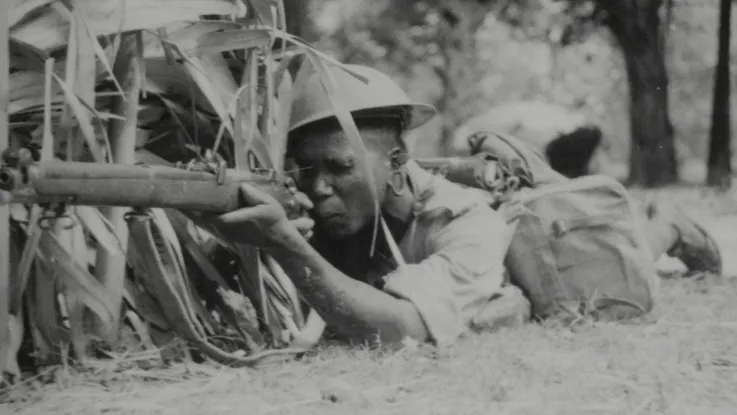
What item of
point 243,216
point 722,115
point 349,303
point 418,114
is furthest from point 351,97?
point 722,115

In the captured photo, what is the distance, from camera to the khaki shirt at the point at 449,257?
2.97 metres

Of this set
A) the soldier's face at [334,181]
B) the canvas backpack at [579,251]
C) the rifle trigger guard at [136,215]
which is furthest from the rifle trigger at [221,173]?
the canvas backpack at [579,251]

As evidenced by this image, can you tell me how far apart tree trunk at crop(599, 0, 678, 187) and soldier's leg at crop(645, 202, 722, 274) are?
9.90 meters

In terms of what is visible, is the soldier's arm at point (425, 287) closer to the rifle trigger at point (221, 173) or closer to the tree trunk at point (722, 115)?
the rifle trigger at point (221, 173)

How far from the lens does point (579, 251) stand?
12.0 ft

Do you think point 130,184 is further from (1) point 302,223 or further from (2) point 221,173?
(1) point 302,223

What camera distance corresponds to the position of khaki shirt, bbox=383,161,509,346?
9.75 feet

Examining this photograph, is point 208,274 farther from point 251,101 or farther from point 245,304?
point 251,101

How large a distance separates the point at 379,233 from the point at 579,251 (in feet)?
2.65

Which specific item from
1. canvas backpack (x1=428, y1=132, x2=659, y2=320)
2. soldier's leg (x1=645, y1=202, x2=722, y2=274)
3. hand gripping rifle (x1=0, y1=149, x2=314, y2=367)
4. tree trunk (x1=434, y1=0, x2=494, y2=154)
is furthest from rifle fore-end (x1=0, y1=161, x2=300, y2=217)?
tree trunk (x1=434, y1=0, x2=494, y2=154)

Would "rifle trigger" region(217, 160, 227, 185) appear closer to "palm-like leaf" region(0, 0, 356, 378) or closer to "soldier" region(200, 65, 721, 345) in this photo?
"soldier" region(200, 65, 721, 345)

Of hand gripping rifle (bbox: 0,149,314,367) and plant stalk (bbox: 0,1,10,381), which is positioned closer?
hand gripping rifle (bbox: 0,149,314,367)

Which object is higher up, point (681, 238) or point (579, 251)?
point (579, 251)

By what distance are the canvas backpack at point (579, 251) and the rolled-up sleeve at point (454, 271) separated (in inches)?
8.3
